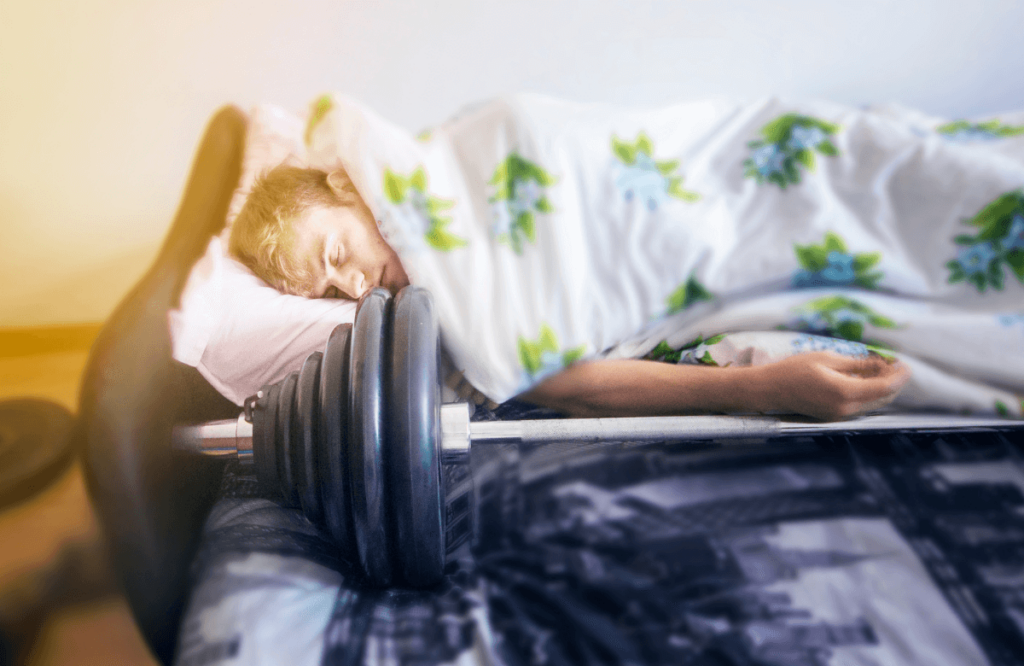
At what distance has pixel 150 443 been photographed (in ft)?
1.53

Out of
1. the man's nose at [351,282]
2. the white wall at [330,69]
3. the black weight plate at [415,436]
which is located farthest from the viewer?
the white wall at [330,69]

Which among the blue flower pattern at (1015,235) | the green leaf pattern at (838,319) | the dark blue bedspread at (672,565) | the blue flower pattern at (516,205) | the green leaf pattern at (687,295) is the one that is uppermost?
the blue flower pattern at (516,205)

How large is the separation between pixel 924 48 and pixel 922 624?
90 cm

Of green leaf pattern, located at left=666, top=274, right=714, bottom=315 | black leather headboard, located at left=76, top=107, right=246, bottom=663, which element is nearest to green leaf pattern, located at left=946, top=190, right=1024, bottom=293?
green leaf pattern, located at left=666, top=274, right=714, bottom=315

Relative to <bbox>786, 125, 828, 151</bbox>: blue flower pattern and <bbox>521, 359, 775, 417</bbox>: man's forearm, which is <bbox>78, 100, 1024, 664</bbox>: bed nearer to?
<bbox>521, 359, 775, 417</bbox>: man's forearm

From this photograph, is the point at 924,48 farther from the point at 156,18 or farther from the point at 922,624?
the point at 156,18

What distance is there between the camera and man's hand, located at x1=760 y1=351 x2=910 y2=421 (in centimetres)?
52

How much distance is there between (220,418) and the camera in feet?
1.73

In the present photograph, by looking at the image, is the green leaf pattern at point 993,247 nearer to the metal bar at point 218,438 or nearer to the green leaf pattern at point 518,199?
the green leaf pattern at point 518,199

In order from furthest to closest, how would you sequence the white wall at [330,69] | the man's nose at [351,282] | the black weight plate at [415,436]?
the white wall at [330,69] < the man's nose at [351,282] < the black weight plate at [415,436]

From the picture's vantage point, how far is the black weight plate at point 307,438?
455mm

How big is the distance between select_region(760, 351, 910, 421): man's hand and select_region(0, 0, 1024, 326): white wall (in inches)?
21.1

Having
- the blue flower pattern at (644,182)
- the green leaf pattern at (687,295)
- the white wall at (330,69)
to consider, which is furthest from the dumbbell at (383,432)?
the white wall at (330,69)

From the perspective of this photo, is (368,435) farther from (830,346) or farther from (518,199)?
(830,346)
